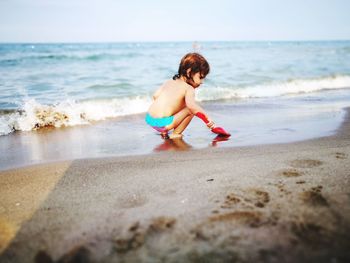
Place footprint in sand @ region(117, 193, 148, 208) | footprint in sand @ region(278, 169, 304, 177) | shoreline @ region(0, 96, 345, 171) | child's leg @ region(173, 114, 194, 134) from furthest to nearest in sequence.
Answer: child's leg @ region(173, 114, 194, 134)
shoreline @ region(0, 96, 345, 171)
footprint in sand @ region(278, 169, 304, 177)
footprint in sand @ region(117, 193, 148, 208)

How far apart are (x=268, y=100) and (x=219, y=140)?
4283 mm

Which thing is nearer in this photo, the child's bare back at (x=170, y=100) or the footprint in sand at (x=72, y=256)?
the footprint in sand at (x=72, y=256)

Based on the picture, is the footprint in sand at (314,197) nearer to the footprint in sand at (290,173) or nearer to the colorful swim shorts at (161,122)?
the footprint in sand at (290,173)

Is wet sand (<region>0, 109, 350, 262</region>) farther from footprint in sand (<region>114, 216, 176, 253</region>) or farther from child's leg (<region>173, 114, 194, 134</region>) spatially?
child's leg (<region>173, 114, 194, 134</region>)

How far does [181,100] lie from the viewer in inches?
163

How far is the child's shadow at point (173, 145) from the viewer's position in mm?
3670

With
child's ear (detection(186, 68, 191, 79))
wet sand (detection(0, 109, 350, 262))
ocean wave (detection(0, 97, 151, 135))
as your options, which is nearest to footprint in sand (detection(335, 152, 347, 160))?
wet sand (detection(0, 109, 350, 262))

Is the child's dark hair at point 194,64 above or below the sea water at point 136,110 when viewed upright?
above

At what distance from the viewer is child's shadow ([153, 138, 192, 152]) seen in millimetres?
3670

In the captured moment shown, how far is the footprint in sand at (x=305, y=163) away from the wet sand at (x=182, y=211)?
0.05 feet

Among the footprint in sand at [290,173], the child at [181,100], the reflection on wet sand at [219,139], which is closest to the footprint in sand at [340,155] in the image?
the footprint in sand at [290,173]

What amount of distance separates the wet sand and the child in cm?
126

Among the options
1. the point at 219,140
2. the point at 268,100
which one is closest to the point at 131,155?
the point at 219,140

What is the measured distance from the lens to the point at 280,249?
4.85 ft
